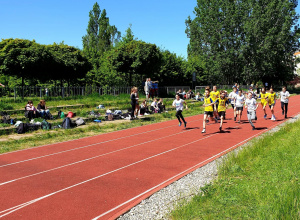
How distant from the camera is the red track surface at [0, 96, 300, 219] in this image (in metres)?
5.70

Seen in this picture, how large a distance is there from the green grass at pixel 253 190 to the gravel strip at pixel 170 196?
28 cm

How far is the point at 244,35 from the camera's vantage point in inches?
2015

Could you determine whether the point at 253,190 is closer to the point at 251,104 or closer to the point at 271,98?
the point at 251,104

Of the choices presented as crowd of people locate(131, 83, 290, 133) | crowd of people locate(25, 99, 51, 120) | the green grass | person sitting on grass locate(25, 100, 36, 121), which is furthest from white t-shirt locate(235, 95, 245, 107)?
person sitting on grass locate(25, 100, 36, 121)

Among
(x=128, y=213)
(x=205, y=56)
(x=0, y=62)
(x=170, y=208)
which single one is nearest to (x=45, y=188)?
(x=128, y=213)

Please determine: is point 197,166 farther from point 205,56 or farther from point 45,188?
point 205,56

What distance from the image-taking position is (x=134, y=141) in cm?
1230

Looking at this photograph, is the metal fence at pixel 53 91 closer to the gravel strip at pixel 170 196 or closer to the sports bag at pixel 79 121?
the sports bag at pixel 79 121

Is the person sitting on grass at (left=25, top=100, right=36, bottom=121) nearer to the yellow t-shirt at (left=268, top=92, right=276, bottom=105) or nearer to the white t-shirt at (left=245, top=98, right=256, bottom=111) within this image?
the white t-shirt at (left=245, top=98, right=256, bottom=111)

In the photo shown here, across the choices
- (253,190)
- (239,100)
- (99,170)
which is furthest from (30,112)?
(253,190)

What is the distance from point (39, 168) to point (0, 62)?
15754 millimetres

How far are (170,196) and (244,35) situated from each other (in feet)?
163

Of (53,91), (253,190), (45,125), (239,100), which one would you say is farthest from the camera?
(53,91)

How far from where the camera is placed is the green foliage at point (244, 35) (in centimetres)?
4938
